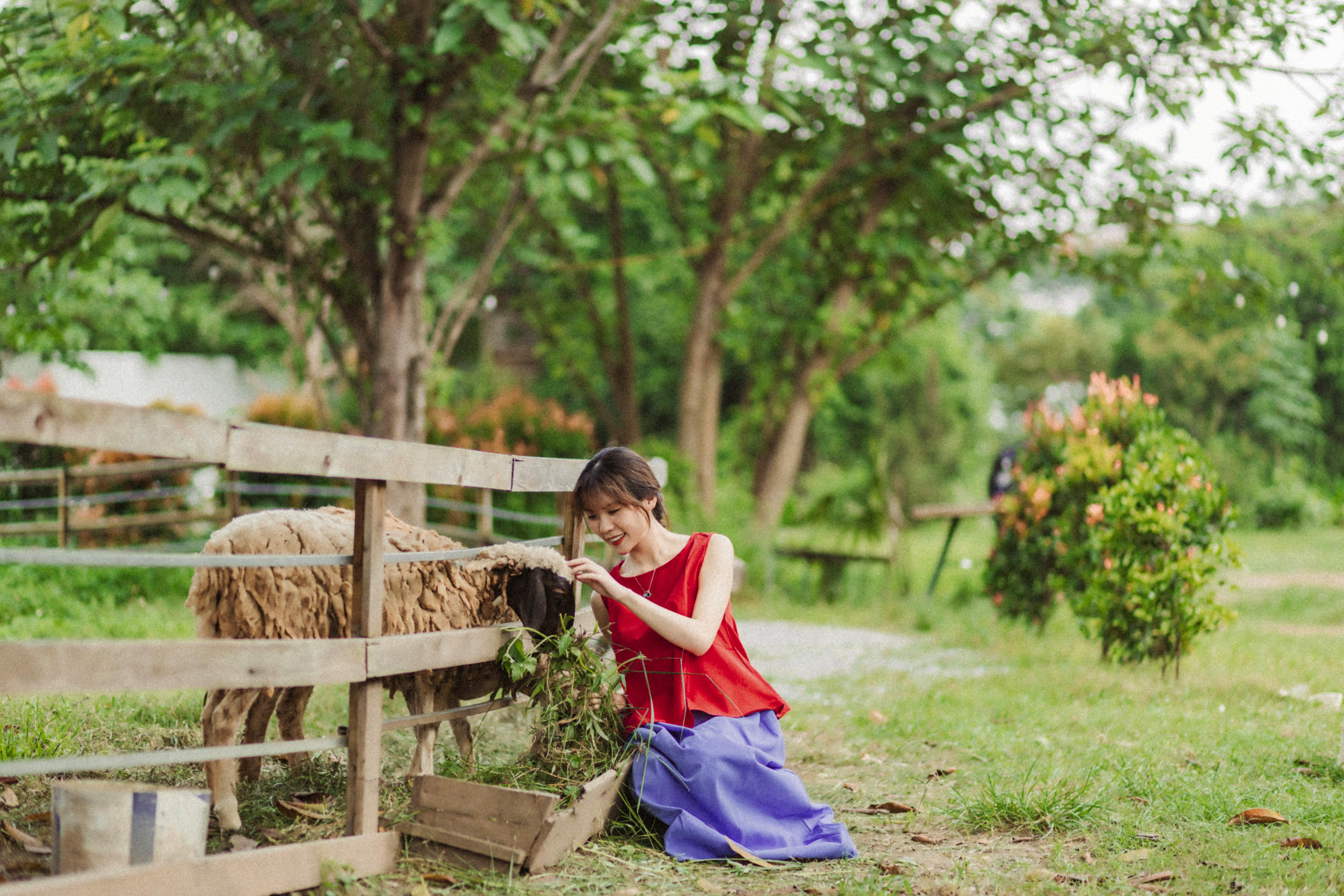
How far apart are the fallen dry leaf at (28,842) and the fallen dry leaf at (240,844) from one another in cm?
52

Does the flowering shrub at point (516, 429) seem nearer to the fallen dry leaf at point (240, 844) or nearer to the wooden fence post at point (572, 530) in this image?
the wooden fence post at point (572, 530)

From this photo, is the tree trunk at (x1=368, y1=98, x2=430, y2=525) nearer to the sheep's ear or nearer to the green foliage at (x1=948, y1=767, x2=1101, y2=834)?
the sheep's ear

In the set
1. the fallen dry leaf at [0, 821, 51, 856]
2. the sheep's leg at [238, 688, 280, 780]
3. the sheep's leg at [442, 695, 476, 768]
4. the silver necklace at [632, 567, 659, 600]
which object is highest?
the silver necklace at [632, 567, 659, 600]

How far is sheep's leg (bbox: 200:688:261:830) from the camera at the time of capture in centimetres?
369

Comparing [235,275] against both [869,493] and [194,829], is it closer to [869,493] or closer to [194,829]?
[869,493]

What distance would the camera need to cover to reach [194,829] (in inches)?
121

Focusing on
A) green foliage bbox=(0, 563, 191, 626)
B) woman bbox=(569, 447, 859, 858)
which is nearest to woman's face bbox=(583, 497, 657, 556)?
woman bbox=(569, 447, 859, 858)

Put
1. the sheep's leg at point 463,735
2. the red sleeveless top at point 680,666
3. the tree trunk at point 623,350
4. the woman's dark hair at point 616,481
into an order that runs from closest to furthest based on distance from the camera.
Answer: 1. the woman's dark hair at point 616,481
2. the red sleeveless top at point 680,666
3. the sheep's leg at point 463,735
4. the tree trunk at point 623,350

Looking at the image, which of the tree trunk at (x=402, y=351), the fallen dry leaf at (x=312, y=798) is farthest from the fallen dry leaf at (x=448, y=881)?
the tree trunk at (x=402, y=351)

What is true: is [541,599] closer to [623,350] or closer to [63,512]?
[63,512]

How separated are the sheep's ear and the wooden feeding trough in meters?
0.62

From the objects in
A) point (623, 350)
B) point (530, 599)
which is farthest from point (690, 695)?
point (623, 350)

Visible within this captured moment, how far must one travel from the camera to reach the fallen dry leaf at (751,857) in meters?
3.75

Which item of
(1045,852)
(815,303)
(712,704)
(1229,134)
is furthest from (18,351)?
(1229,134)
